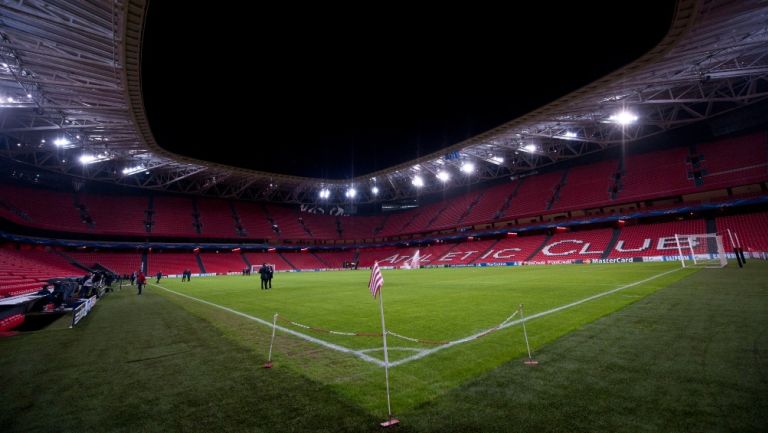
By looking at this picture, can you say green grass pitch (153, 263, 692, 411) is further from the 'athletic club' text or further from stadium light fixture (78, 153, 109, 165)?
stadium light fixture (78, 153, 109, 165)

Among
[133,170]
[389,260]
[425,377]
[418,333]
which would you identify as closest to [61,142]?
[133,170]

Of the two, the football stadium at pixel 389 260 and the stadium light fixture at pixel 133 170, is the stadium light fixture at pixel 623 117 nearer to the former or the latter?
the football stadium at pixel 389 260

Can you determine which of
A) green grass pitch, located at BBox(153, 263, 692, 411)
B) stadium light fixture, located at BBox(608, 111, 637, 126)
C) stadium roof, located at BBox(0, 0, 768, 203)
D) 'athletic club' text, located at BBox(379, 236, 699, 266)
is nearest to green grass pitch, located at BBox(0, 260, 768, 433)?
green grass pitch, located at BBox(153, 263, 692, 411)

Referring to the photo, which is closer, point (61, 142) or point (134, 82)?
point (134, 82)

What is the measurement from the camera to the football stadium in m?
→ 3.61

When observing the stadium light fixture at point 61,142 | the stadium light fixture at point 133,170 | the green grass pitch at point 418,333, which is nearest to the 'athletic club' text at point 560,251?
the green grass pitch at point 418,333

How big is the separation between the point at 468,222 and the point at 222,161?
1553 inches

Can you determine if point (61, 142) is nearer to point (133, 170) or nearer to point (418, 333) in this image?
point (133, 170)

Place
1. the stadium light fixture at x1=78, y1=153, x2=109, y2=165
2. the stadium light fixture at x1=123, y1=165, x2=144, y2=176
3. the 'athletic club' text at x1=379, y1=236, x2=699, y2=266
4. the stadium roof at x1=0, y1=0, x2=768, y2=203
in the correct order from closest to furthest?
the stadium roof at x1=0, y1=0, x2=768, y2=203 → the 'athletic club' text at x1=379, y1=236, x2=699, y2=266 → the stadium light fixture at x1=78, y1=153, x2=109, y2=165 → the stadium light fixture at x1=123, y1=165, x2=144, y2=176

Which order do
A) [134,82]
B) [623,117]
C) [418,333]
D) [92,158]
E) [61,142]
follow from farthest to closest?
[92,158] < [61,142] < [623,117] < [134,82] < [418,333]

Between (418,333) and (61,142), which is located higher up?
(61,142)

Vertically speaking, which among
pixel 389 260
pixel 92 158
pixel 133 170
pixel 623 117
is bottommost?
pixel 389 260

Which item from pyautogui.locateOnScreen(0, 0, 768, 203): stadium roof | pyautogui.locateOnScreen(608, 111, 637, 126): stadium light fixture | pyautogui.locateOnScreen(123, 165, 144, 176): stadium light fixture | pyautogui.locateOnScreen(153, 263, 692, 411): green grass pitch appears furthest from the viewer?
pyautogui.locateOnScreen(123, 165, 144, 176): stadium light fixture

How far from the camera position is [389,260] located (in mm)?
60281
